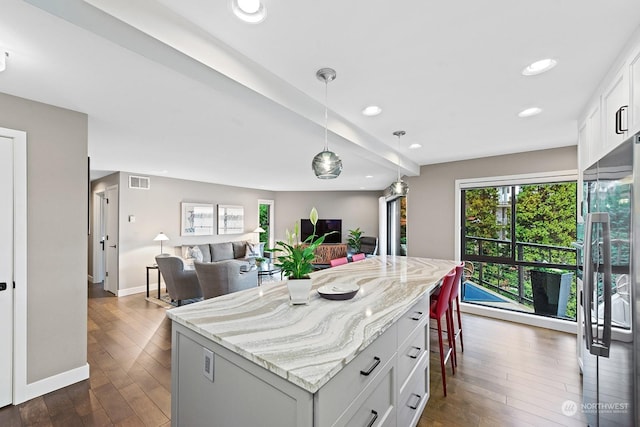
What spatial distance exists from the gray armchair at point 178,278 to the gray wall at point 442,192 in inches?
145

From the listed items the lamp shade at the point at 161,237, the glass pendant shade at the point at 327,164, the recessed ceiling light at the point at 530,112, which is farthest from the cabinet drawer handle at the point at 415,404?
the lamp shade at the point at 161,237

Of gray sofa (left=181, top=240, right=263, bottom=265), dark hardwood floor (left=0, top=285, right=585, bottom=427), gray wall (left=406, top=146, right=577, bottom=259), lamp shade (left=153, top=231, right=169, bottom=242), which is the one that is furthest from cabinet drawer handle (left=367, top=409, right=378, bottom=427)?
lamp shade (left=153, top=231, right=169, bottom=242)

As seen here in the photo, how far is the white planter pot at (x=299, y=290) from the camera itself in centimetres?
166

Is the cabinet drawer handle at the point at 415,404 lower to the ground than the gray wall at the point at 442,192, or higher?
lower

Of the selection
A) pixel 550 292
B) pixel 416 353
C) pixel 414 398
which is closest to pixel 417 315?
pixel 416 353

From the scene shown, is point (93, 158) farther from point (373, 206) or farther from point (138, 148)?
point (373, 206)

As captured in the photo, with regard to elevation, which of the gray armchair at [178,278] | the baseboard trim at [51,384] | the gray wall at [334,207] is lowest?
the baseboard trim at [51,384]

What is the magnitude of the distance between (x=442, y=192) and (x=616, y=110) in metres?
2.81

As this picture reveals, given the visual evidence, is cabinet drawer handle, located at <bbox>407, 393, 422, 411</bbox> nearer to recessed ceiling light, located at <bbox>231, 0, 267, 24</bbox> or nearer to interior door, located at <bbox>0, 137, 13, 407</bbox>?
recessed ceiling light, located at <bbox>231, 0, 267, 24</bbox>

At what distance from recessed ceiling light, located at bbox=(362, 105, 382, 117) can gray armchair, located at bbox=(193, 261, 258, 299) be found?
2768 mm

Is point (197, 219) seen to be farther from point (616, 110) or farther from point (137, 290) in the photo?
point (616, 110)

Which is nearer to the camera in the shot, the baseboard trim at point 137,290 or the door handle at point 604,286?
the door handle at point 604,286

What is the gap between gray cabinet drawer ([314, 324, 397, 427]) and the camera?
0.95 metres

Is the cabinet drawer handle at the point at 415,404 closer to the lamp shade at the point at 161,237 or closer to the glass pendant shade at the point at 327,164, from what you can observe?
the glass pendant shade at the point at 327,164
